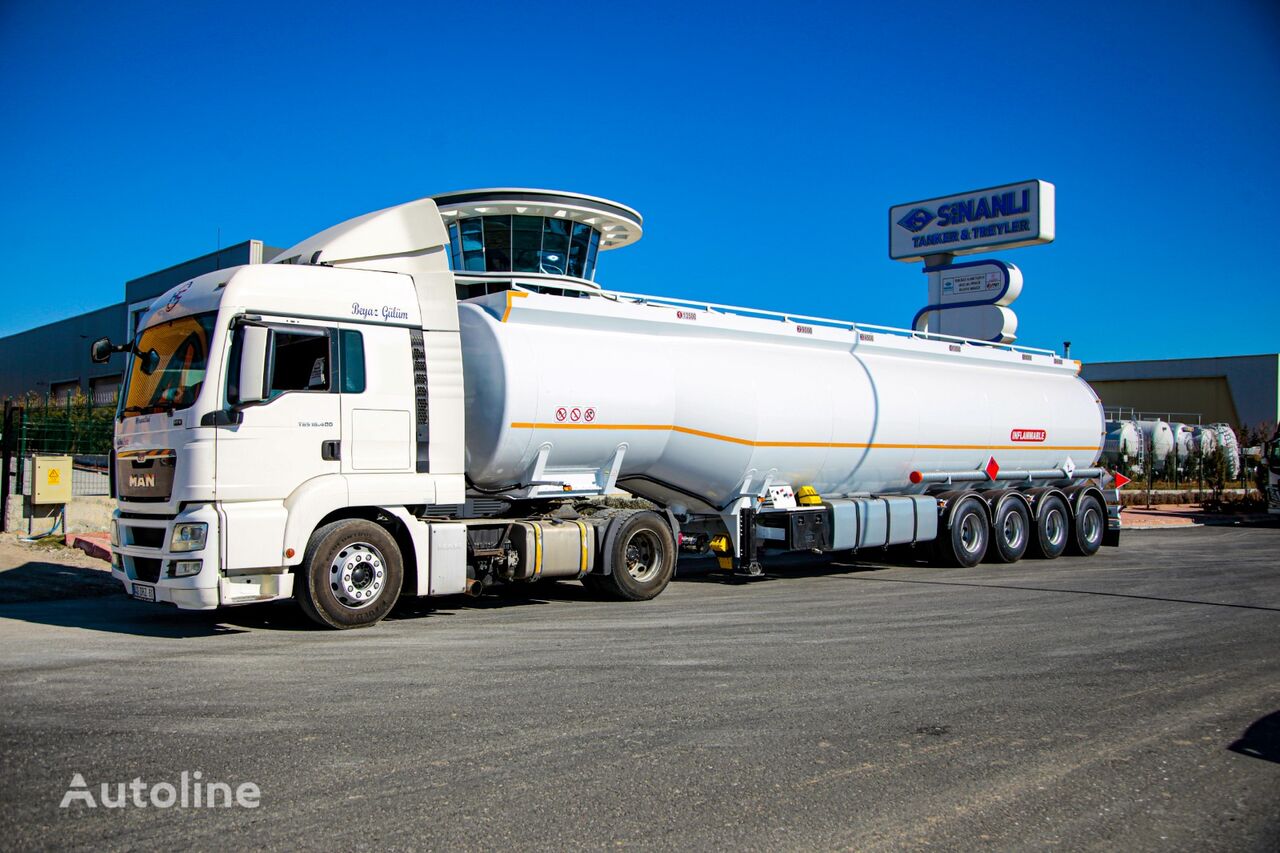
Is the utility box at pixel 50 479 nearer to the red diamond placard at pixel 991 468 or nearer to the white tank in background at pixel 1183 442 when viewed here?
the red diamond placard at pixel 991 468

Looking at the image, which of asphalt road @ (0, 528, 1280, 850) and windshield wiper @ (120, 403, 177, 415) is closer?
asphalt road @ (0, 528, 1280, 850)

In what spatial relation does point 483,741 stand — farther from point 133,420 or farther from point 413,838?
point 133,420

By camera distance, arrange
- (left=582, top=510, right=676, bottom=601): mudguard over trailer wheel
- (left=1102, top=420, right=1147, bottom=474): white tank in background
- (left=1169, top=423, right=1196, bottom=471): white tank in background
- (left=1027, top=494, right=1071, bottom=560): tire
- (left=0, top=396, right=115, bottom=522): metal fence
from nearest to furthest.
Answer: (left=582, top=510, right=676, bottom=601): mudguard over trailer wheel → (left=0, top=396, right=115, bottom=522): metal fence → (left=1027, top=494, right=1071, bottom=560): tire → (left=1102, top=420, right=1147, bottom=474): white tank in background → (left=1169, top=423, right=1196, bottom=471): white tank in background

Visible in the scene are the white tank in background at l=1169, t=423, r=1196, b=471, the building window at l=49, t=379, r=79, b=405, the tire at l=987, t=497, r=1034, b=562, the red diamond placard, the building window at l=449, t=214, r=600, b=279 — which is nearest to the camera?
the tire at l=987, t=497, r=1034, b=562

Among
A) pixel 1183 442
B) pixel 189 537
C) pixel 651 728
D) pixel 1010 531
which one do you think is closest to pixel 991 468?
pixel 1010 531

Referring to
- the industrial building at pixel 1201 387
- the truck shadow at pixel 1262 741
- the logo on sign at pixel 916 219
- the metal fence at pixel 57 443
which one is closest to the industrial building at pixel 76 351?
the metal fence at pixel 57 443

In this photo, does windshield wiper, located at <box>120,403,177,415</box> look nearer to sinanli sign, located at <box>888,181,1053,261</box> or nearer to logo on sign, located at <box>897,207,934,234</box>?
sinanli sign, located at <box>888,181,1053,261</box>

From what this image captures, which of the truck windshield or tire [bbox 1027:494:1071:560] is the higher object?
the truck windshield

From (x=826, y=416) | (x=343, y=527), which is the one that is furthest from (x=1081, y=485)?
(x=343, y=527)

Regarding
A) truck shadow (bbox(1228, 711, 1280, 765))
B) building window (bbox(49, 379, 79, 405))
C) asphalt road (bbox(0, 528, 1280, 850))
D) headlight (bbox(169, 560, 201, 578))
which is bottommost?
truck shadow (bbox(1228, 711, 1280, 765))

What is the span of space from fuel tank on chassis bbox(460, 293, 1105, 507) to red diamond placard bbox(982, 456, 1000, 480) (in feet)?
0.37

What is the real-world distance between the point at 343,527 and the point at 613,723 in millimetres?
4254

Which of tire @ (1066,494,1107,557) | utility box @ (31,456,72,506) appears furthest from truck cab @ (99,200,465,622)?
tire @ (1066,494,1107,557)

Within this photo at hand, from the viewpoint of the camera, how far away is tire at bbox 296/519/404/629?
30.8 feet
